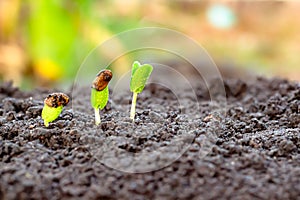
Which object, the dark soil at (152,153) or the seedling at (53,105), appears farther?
the seedling at (53,105)

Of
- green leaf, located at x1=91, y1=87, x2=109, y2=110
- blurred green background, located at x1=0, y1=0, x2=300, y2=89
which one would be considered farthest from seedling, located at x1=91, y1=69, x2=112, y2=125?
blurred green background, located at x1=0, y1=0, x2=300, y2=89

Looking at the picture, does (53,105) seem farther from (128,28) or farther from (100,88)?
(128,28)

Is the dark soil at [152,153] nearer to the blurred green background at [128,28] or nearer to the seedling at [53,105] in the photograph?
the seedling at [53,105]

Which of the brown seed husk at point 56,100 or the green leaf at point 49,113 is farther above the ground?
the brown seed husk at point 56,100

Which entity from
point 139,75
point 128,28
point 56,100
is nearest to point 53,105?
point 56,100

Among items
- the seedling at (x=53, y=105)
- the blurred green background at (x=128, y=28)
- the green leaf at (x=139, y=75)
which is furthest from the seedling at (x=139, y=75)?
the blurred green background at (x=128, y=28)

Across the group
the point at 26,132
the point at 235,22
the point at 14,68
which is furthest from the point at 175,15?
the point at 26,132

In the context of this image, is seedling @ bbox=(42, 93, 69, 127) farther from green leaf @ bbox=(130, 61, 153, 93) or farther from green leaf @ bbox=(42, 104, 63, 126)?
green leaf @ bbox=(130, 61, 153, 93)
